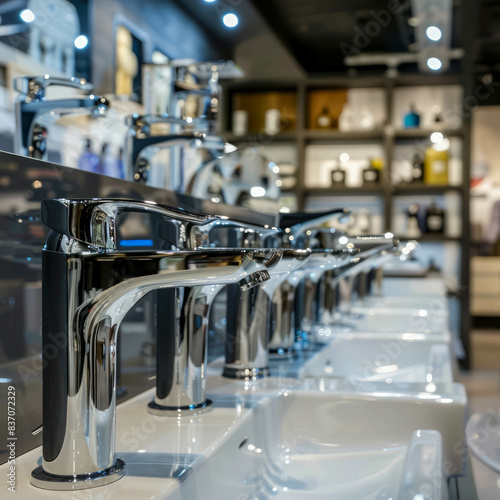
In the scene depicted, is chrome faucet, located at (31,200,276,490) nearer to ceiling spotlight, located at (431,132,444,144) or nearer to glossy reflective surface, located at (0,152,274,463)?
glossy reflective surface, located at (0,152,274,463)

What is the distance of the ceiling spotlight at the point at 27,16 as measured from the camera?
1415 mm

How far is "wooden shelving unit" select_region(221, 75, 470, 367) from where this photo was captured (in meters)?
4.38

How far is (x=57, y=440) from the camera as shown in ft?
1.65

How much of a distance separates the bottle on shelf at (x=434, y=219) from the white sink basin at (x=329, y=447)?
12.2 ft

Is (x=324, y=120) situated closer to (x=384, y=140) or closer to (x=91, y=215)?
(x=384, y=140)

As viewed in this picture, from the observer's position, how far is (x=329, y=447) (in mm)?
875

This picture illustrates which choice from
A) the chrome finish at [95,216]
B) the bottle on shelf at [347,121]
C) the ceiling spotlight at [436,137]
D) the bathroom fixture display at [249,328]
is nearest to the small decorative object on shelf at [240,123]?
the bottle on shelf at [347,121]

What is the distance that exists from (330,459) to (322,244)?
14.8 inches

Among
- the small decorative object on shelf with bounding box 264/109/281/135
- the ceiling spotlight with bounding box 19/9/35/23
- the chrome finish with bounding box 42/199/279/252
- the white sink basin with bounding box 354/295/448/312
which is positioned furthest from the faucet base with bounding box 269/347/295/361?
the small decorative object on shelf with bounding box 264/109/281/135

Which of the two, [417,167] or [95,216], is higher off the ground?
[417,167]

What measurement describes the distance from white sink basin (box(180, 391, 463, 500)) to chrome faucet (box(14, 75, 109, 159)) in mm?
436

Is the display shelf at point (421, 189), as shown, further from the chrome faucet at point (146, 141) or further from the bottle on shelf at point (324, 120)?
the chrome faucet at point (146, 141)

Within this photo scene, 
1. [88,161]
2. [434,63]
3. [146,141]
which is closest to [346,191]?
[434,63]

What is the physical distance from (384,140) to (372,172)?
0.83ft
